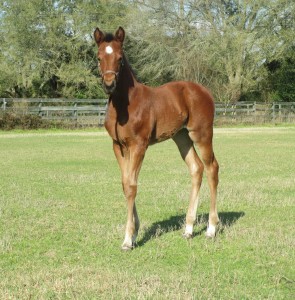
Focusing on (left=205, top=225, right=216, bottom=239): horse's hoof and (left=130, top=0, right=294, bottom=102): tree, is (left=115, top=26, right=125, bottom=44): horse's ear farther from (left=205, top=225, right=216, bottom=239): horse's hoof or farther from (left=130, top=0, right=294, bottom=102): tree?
(left=130, top=0, right=294, bottom=102): tree

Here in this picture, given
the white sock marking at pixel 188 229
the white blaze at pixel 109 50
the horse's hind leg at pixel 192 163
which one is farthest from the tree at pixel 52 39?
the white blaze at pixel 109 50

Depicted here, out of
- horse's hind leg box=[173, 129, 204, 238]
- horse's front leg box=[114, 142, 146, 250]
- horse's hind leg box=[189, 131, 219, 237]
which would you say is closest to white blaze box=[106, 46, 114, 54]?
horse's front leg box=[114, 142, 146, 250]

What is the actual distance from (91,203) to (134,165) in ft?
11.1

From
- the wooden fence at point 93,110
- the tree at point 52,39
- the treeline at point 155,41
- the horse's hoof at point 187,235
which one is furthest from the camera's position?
the tree at point 52,39

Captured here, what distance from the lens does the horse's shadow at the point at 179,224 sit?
7.05 m

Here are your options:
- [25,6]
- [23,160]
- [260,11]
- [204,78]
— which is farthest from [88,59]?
[23,160]

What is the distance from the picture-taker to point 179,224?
7812 mm

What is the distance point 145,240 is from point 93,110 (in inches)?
1298

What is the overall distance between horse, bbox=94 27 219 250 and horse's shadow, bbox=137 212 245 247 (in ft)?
1.16

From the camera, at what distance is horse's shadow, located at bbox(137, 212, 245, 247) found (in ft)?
23.1

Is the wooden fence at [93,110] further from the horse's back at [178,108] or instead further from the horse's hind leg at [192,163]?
the horse's back at [178,108]

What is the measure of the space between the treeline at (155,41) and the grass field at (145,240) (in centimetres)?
3148

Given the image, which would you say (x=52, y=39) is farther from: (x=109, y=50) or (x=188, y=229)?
(x=109, y=50)

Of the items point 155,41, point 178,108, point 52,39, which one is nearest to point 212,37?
point 155,41
